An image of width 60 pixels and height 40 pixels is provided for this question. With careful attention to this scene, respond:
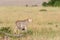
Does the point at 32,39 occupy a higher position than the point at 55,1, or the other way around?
the point at 32,39

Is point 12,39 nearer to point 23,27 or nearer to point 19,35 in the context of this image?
point 19,35

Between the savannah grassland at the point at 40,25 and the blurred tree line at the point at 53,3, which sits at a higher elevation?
the savannah grassland at the point at 40,25

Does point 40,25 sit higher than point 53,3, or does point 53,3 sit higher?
point 40,25

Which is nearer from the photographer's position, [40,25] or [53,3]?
[40,25]

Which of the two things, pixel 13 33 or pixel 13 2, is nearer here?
pixel 13 33

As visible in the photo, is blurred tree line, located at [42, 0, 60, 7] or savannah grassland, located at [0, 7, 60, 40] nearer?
savannah grassland, located at [0, 7, 60, 40]

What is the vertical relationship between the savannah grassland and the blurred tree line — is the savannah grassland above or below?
above

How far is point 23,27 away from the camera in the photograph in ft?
38.0

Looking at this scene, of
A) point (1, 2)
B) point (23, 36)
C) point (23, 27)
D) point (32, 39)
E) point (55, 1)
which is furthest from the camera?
point (1, 2)

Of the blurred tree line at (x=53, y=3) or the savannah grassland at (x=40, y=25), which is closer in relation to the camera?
the savannah grassland at (x=40, y=25)

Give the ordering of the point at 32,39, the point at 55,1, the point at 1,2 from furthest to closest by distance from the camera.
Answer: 1. the point at 1,2
2. the point at 55,1
3. the point at 32,39

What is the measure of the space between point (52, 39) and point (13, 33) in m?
1.85

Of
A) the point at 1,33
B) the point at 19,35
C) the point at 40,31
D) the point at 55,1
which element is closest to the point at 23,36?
the point at 19,35

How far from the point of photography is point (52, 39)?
1012 cm
